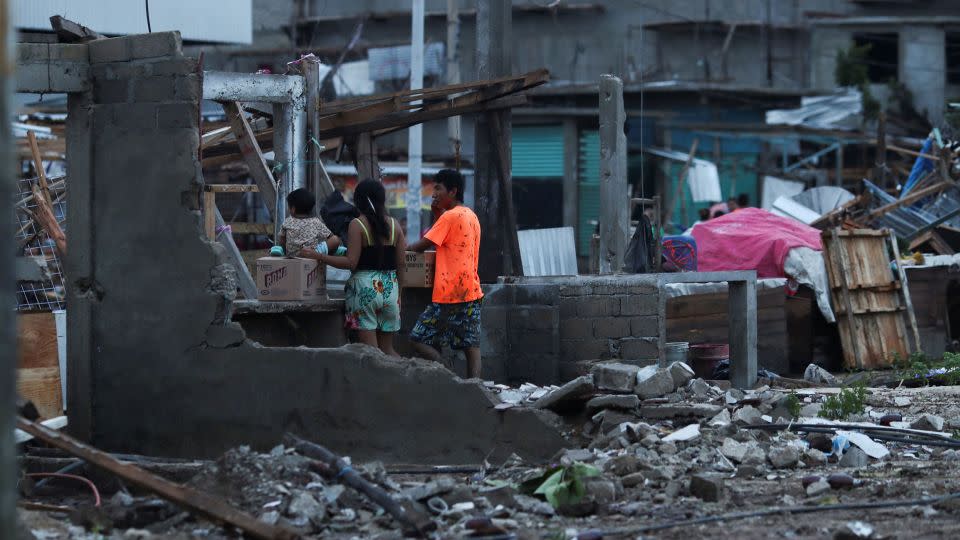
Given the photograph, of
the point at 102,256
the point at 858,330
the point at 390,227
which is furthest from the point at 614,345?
the point at 858,330

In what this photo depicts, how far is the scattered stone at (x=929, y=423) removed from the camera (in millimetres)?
9281

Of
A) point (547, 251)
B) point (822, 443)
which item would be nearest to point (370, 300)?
point (822, 443)

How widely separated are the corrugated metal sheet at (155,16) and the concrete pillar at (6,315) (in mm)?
14360

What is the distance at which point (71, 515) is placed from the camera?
23.5 ft

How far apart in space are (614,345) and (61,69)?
426 centimetres

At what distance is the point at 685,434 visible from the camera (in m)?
8.36

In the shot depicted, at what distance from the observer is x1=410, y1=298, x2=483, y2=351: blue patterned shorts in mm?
9914

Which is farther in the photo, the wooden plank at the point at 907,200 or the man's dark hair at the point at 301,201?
the wooden plank at the point at 907,200

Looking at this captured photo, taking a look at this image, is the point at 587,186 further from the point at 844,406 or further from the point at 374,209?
the point at 374,209

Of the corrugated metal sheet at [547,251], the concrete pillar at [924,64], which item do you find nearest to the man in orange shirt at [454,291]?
the corrugated metal sheet at [547,251]

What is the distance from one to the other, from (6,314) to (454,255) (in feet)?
21.2

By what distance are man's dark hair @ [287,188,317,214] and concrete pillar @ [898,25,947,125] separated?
28436 millimetres

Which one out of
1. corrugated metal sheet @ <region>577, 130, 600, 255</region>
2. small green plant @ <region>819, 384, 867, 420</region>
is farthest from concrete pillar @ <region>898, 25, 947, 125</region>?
small green plant @ <region>819, 384, 867, 420</region>

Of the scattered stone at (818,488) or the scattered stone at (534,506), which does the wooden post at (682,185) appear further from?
the scattered stone at (534,506)
